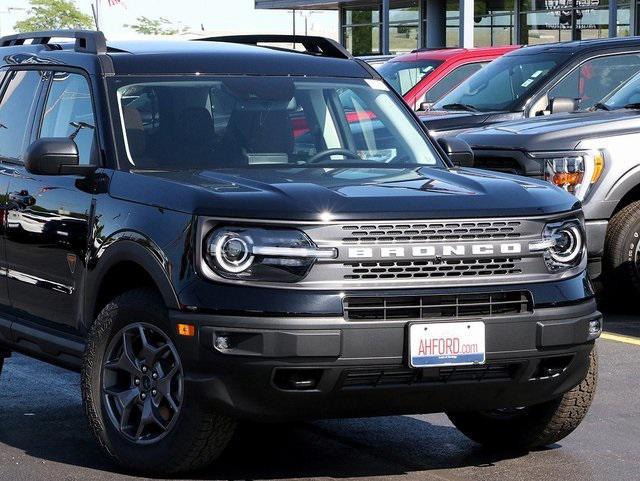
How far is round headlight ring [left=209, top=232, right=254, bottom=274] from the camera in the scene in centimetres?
536

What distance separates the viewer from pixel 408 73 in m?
17.0

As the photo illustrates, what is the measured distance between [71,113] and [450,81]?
33.7ft

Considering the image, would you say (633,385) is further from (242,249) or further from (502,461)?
(242,249)

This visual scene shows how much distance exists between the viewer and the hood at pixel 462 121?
12977mm

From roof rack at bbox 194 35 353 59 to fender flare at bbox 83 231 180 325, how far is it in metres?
1.96

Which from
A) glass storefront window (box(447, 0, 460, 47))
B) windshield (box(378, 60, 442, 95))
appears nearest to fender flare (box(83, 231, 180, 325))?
windshield (box(378, 60, 442, 95))

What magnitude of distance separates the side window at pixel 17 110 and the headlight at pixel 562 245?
8.96ft

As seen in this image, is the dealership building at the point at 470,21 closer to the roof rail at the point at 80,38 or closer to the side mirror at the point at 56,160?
the roof rail at the point at 80,38

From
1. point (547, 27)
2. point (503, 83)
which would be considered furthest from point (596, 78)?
point (547, 27)

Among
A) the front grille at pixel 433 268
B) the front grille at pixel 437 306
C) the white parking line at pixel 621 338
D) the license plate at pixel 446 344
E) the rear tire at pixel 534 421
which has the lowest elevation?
the white parking line at pixel 621 338

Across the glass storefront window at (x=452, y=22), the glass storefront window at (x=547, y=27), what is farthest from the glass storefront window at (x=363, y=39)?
the glass storefront window at (x=547, y=27)

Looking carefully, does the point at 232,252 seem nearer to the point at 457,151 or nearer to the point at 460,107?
the point at 457,151

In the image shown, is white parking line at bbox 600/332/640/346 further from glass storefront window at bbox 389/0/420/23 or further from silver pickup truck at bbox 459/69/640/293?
glass storefront window at bbox 389/0/420/23

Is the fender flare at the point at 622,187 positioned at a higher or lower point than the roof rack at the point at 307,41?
lower
